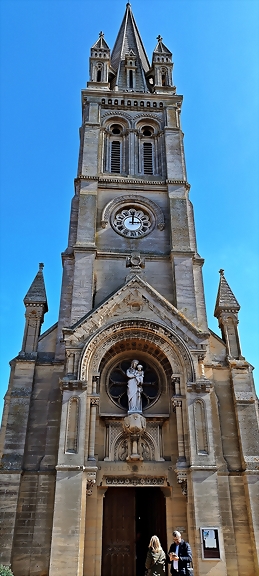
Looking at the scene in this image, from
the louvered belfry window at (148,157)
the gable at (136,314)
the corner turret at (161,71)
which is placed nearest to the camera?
the gable at (136,314)

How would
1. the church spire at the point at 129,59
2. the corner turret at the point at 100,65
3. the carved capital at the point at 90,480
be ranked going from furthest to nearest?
the church spire at the point at 129,59
the corner turret at the point at 100,65
the carved capital at the point at 90,480

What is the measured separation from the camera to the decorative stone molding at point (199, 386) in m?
16.7

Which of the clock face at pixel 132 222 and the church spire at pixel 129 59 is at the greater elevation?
the church spire at pixel 129 59

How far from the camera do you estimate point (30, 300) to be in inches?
782

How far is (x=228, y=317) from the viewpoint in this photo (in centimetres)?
2009

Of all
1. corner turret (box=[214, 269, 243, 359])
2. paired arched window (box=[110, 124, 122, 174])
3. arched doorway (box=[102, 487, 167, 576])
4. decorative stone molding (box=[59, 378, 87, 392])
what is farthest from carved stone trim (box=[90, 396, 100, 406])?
paired arched window (box=[110, 124, 122, 174])

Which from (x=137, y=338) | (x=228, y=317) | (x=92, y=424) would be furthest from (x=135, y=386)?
(x=228, y=317)

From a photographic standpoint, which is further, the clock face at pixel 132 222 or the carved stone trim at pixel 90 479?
the clock face at pixel 132 222

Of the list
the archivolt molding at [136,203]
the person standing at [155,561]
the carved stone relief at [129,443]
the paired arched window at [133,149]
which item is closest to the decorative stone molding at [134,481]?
the carved stone relief at [129,443]

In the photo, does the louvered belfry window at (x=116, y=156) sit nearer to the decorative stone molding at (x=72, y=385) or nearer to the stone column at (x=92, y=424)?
the decorative stone molding at (x=72, y=385)

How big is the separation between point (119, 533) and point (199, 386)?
5640 millimetres

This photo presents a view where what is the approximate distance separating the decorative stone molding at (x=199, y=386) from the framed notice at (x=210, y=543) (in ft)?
14.1

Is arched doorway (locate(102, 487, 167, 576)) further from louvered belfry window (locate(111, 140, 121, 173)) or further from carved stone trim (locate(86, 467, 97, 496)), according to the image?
louvered belfry window (locate(111, 140, 121, 173))

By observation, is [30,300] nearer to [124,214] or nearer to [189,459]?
[124,214]
